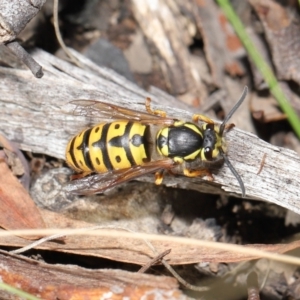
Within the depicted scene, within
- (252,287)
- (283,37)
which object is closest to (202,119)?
(252,287)

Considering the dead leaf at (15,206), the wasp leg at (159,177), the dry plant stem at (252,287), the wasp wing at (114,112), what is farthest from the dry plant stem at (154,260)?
the wasp wing at (114,112)

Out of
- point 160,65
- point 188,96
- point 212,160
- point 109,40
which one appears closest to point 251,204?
point 212,160

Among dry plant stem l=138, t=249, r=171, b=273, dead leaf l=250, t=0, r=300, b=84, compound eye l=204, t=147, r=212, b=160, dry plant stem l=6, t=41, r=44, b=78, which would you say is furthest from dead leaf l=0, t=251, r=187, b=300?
dead leaf l=250, t=0, r=300, b=84

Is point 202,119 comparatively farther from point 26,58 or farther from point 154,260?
point 26,58

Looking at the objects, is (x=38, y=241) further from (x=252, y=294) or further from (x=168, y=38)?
(x=168, y=38)

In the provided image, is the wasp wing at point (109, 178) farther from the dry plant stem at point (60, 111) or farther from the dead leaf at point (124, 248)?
the dead leaf at point (124, 248)

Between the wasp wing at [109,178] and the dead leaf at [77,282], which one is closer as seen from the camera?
the dead leaf at [77,282]

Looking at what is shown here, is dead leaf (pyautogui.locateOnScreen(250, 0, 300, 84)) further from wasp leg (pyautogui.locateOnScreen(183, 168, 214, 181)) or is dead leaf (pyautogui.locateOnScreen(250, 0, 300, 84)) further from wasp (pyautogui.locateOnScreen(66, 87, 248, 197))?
wasp leg (pyautogui.locateOnScreen(183, 168, 214, 181))

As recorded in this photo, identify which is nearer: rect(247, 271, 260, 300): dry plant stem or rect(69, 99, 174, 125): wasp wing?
rect(247, 271, 260, 300): dry plant stem
